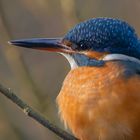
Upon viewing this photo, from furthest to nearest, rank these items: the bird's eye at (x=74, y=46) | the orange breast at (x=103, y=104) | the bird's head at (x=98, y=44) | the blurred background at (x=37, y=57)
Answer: the blurred background at (x=37, y=57) → the bird's eye at (x=74, y=46) → the bird's head at (x=98, y=44) → the orange breast at (x=103, y=104)

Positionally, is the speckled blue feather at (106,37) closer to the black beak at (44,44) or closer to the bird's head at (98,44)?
the bird's head at (98,44)

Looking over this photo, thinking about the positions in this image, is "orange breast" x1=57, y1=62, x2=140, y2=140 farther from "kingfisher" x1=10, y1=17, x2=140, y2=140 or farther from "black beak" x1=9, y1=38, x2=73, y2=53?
"black beak" x1=9, y1=38, x2=73, y2=53

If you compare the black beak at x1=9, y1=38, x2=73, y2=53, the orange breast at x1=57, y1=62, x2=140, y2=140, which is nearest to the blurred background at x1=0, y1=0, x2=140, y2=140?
the black beak at x1=9, y1=38, x2=73, y2=53

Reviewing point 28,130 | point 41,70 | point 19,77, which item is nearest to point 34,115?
point 19,77

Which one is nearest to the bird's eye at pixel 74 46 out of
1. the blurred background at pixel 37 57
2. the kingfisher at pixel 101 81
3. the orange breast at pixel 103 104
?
the kingfisher at pixel 101 81

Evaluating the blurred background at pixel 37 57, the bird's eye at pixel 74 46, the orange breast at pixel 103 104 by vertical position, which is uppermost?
the bird's eye at pixel 74 46

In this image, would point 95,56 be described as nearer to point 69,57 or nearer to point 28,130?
point 69,57

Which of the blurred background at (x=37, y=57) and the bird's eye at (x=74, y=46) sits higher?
the bird's eye at (x=74, y=46)
